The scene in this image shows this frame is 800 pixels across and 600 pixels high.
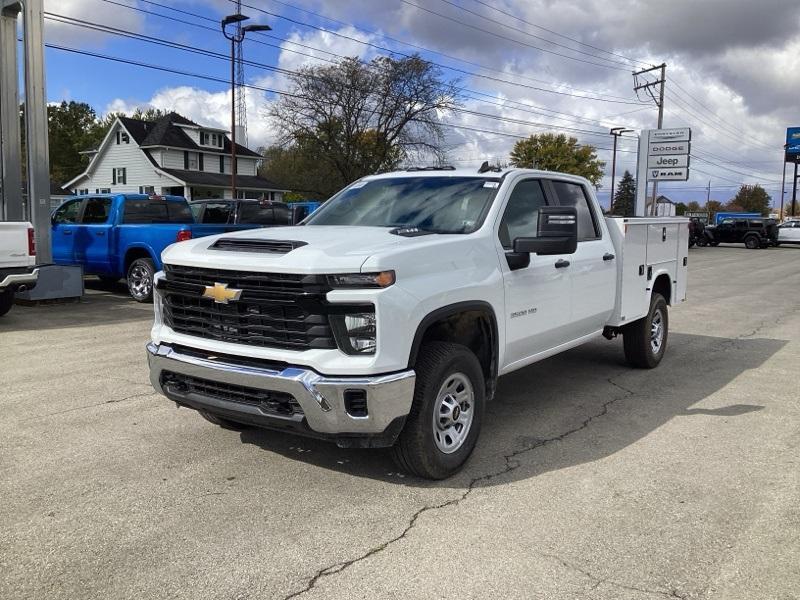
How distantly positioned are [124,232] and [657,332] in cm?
943

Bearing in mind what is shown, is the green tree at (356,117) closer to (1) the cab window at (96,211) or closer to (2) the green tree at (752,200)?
(1) the cab window at (96,211)

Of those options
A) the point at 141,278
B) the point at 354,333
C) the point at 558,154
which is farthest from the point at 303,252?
the point at 558,154


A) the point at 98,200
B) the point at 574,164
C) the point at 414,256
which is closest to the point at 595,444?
the point at 414,256

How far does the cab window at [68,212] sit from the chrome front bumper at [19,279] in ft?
14.0

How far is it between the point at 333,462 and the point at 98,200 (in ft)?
35.5

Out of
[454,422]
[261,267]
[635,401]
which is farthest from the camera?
[635,401]

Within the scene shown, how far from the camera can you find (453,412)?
4301mm

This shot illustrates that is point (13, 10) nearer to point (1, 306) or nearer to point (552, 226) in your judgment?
point (1, 306)

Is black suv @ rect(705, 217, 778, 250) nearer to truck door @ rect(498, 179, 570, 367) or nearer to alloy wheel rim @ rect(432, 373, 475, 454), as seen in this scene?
truck door @ rect(498, 179, 570, 367)

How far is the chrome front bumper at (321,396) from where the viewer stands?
3.66 metres

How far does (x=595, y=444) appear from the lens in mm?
5043

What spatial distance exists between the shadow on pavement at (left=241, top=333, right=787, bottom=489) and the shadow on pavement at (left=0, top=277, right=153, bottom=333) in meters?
5.93

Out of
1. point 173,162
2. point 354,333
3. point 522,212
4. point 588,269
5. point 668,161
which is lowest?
point 354,333

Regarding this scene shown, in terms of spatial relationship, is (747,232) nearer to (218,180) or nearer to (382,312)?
(218,180)
